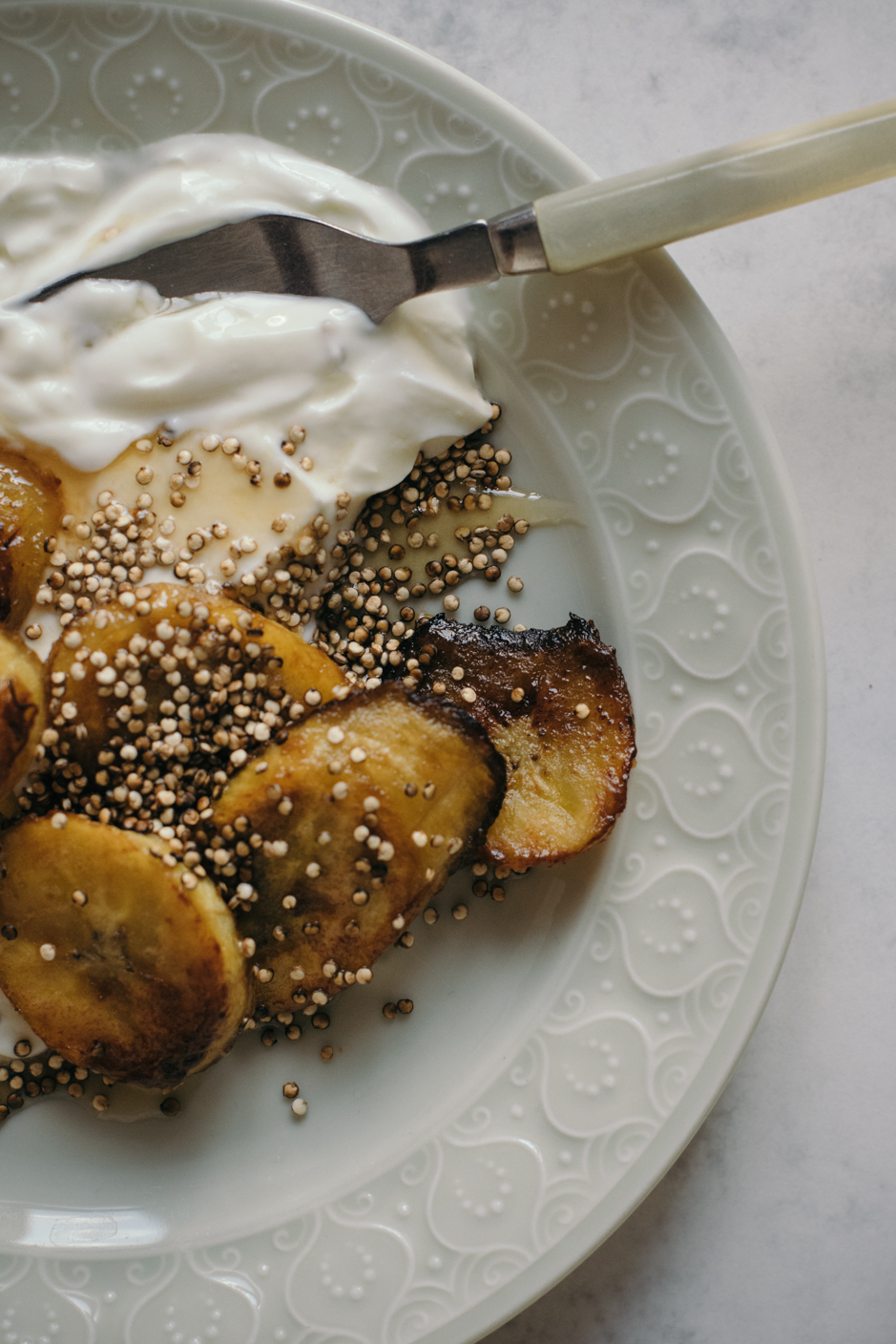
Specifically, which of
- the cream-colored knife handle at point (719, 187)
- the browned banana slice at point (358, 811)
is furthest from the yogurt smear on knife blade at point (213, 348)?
the browned banana slice at point (358, 811)

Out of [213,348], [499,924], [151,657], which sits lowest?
[499,924]

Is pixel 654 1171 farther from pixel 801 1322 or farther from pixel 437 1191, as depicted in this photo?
pixel 801 1322

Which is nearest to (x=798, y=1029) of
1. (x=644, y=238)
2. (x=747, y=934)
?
(x=747, y=934)

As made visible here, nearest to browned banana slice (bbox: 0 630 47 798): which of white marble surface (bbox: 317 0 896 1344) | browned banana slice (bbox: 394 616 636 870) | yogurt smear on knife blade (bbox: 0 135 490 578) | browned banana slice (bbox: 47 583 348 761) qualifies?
browned banana slice (bbox: 47 583 348 761)

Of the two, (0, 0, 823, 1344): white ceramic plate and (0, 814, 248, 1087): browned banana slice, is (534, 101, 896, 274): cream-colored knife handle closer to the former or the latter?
(0, 0, 823, 1344): white ceramic plate

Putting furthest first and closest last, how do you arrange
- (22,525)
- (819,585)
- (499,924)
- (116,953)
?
(819,585), (499,924), (22,525), (116,953)

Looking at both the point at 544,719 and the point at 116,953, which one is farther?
the point at 544,719

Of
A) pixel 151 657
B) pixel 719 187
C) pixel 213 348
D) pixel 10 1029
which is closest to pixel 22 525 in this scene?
pixel 151 657

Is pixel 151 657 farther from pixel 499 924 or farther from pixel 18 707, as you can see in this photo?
pixel 499 924
